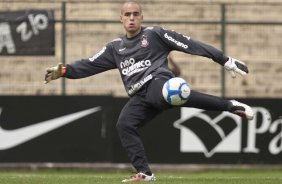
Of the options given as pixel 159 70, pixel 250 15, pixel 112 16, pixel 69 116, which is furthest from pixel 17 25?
pixel 159 70

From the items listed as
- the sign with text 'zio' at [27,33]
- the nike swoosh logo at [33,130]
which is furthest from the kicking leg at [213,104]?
the sign with text 'zio' at [27,33]

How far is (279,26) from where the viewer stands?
18.0 meters

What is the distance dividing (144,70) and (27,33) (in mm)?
6993

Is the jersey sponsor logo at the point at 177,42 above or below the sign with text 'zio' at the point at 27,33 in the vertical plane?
above

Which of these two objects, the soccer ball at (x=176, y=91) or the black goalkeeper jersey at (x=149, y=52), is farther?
the black goalkeeper jersey at (x=149, y=52)

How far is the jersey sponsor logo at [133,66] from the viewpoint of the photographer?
35.2 ft

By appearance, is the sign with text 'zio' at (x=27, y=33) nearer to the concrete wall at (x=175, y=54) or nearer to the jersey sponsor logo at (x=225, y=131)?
the concrete wall at (x=175, y=54)

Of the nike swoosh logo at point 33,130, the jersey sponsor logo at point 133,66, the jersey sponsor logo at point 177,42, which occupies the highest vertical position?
the jersey sponsor logo at point 177,42

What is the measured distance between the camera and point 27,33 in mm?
17312

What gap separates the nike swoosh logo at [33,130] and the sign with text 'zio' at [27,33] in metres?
1.33

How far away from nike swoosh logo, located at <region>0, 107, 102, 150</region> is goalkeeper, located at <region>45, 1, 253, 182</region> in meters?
5.87

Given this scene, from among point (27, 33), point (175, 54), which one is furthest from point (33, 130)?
point (175, 54)

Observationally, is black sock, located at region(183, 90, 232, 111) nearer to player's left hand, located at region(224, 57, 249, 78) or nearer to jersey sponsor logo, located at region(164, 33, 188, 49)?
player's left hand, located at region(224, 57, 249, 78)

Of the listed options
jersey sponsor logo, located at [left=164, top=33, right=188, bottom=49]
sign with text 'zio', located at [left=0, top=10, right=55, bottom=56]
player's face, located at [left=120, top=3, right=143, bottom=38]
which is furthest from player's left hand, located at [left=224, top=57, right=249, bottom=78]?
sign with text 'zio', located at [left=0, top=10, right=55, bottom=56]
